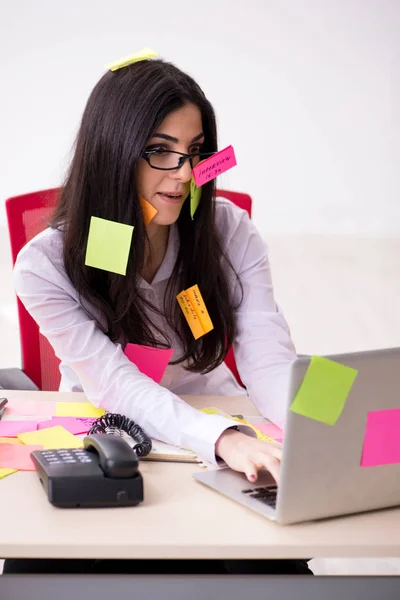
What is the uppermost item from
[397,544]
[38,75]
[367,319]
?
[38,75]

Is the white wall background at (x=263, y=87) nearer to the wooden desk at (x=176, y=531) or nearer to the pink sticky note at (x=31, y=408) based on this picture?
the pink sticky note at (x=31, y=408)

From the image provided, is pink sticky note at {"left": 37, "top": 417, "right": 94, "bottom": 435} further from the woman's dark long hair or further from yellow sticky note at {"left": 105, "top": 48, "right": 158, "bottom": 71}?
yellow sticky note at {"left": 105, "top": 48, "right": 158, "bottom": 71}

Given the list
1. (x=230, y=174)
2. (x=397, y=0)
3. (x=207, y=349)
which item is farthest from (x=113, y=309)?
(x=397, y=0)

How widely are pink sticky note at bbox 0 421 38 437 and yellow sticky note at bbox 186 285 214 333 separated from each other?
0.46 m

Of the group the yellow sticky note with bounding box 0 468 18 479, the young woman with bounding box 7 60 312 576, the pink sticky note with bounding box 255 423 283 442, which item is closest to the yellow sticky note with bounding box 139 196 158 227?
the young woman with bounding box 7 60 312 576

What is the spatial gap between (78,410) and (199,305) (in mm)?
366

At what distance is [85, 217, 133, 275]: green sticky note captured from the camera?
1.68 meters

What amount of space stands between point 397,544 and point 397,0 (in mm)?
6358

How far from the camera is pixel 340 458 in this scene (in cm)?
108

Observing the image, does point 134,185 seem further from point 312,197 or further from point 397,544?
point 312,197

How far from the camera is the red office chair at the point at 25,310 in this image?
79.9 inches

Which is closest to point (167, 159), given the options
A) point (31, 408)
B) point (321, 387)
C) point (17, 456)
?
point (31, 408)

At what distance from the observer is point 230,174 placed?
649 centimetres

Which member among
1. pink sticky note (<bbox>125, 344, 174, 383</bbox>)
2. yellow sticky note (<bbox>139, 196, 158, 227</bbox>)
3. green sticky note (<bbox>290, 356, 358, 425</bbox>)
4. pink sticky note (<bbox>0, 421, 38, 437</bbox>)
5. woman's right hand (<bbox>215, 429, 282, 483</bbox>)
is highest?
yellow sticky note (<bbox>139, 196, 158, 227</bbox>)
